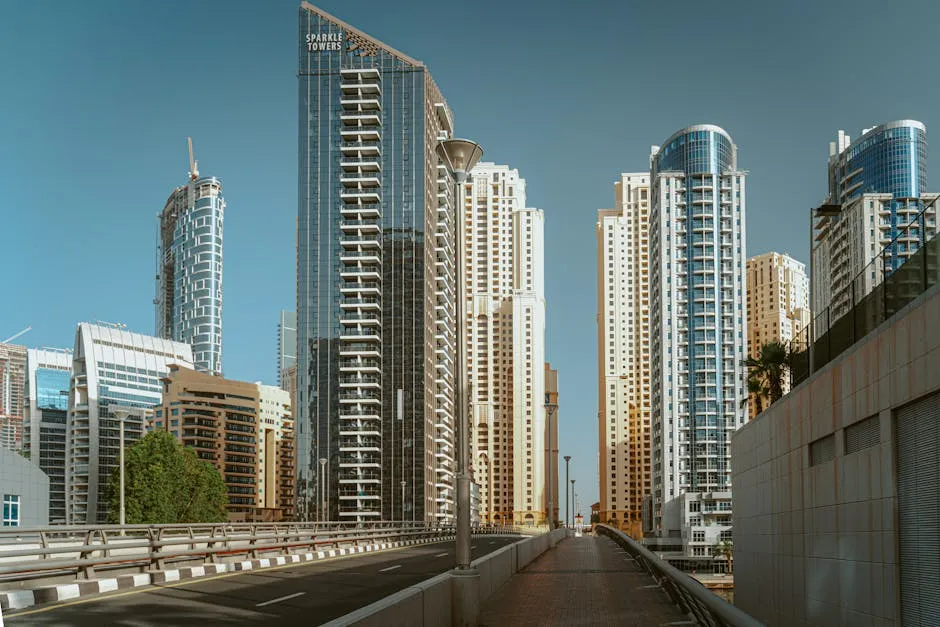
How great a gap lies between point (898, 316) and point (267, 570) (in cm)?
1830

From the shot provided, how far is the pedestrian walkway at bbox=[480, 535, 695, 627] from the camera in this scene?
A: 17.2m

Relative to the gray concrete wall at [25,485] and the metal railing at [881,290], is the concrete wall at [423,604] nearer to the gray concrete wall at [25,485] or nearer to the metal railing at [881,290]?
the metal railing at [881,290]

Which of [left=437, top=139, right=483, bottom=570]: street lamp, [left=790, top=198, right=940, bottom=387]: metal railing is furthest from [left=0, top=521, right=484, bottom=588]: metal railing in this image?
[left=790, top=198, right=940, bottom=387]: metal railing

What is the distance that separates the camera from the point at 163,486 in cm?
10088

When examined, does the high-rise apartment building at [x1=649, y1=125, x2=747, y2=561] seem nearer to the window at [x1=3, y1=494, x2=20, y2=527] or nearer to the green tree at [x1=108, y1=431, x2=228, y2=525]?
the green tree at [x1=108, y1=431, x2=228, y2=525]

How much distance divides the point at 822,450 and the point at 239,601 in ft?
51.5

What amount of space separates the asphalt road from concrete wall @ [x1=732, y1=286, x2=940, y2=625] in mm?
10351

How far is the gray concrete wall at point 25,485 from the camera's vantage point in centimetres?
6438

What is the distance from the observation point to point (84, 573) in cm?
2134

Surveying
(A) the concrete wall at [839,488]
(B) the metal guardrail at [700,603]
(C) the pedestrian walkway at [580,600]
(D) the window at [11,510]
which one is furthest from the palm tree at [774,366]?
(D) the window at [11,510]

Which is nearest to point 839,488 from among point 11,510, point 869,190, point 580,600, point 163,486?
point 580,600

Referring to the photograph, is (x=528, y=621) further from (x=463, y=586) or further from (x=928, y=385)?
(x=928, y=385)

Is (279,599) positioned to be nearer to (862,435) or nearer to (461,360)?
(461,360)

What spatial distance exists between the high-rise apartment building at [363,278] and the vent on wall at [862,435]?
108697 millimetres
